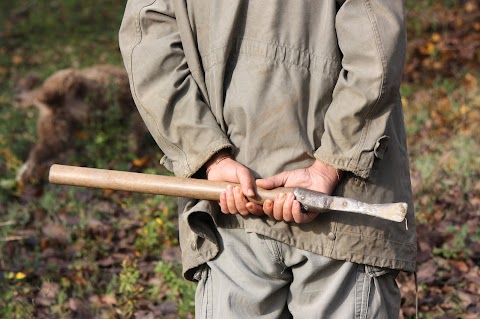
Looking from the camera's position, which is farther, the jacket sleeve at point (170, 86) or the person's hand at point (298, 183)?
the jacket sleeve at point (170, 86)

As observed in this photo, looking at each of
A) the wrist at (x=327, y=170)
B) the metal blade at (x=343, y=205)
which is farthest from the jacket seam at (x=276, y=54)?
the metal blade at (x=343, y=205)

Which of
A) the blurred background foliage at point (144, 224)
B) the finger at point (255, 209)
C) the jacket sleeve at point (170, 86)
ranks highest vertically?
the jacket sleeve at point (170, 86)

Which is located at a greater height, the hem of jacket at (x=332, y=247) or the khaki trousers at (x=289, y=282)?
the hem of jacket at (x=332, y=247)

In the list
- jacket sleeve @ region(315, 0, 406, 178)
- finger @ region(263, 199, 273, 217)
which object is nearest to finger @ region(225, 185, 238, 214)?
finger @ region(263, 199, 273, 217)

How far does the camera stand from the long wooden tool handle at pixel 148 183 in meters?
2.55

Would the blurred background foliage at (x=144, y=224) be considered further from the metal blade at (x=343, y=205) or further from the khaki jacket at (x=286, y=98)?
the metal blade at (x=343, y=205)

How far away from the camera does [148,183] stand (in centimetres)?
263

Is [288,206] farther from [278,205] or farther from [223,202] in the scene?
[223,202]

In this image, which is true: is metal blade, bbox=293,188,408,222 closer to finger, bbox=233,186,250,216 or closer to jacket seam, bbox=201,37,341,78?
finger, bbox=233,186,250,216

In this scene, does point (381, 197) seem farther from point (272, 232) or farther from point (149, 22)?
point (149, 22)

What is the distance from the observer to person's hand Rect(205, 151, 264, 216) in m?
2.51

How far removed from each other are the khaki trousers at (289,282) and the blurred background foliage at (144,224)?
147 cm

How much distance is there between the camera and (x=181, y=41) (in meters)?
2.71

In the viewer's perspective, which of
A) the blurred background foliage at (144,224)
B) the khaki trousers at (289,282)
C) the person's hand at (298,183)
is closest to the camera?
the person's hand at (298,183)
